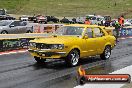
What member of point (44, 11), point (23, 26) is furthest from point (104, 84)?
point (44, 11)

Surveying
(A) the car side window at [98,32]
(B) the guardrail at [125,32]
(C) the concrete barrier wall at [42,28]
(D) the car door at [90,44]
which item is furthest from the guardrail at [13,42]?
(B) the guardrail at [125,32]

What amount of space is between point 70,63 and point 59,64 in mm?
980

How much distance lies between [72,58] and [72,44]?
1.87 ft

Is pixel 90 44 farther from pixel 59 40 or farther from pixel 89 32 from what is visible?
pixel 59 40

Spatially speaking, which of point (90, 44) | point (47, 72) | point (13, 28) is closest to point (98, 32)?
point (90, 44)

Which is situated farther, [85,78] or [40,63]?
[40,63]

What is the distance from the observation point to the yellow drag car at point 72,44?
13891 millimetres

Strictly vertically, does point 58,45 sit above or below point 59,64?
above

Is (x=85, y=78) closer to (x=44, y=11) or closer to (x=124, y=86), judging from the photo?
(x=124, y=86)

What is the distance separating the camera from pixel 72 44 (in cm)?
1417

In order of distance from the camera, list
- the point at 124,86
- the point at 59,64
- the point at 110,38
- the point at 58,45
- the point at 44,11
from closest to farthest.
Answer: the point at 124,86, the point at 58,45, the point at 59,64, the point at 110,38, the point at 44,11

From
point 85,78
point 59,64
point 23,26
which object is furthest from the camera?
point 23,26

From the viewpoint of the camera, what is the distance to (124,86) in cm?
959

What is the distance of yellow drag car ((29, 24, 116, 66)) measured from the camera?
547 inches
